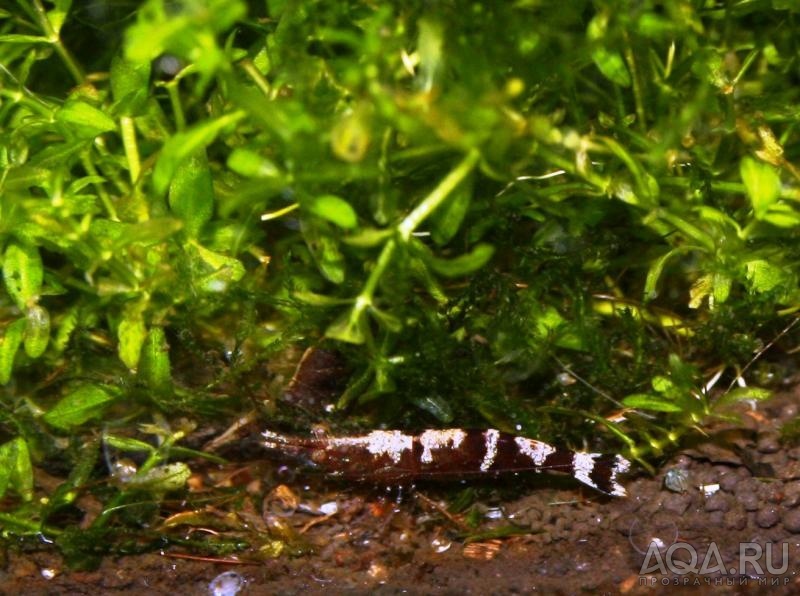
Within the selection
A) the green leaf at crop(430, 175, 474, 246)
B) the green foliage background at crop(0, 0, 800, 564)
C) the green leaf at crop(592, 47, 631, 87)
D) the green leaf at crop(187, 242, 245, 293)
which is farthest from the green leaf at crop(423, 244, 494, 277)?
the green leaf at crop(187, 242, 245, 293)

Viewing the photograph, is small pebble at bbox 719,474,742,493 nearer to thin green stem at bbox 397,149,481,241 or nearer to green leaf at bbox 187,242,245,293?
thin green stem at bbox 397,149,481,241

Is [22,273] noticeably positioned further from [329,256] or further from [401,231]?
[401,231]

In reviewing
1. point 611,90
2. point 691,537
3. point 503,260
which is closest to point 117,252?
point 503,260

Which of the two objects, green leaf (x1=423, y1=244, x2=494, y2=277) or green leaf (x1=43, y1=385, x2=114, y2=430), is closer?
green leaf (x1=423, y1=244, x2=494, y2=277)

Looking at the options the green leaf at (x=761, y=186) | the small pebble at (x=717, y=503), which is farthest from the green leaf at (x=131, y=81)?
the small pebble at (x=717, y=503)

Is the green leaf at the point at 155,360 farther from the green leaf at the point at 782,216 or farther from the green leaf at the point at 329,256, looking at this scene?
the green leaf at the point at 782,216

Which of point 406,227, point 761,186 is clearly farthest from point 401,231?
point 761,186
